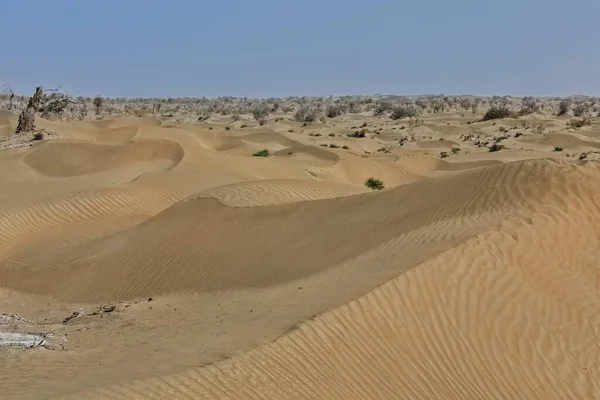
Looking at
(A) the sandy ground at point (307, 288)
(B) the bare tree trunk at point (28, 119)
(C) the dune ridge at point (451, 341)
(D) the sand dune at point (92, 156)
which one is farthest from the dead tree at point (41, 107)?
(C) the dune ridge at point (451, 341)

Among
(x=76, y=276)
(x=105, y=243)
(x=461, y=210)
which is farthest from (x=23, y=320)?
(x=461, y=210)

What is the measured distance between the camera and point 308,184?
17469mm

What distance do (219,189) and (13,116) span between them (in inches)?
982

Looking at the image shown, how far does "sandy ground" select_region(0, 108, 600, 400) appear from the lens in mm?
6824

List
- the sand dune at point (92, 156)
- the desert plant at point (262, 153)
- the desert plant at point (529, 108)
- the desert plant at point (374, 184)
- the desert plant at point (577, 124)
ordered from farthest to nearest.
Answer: the desert plant at point (529, 108), the desert plant at point (577, 124), the desert plant at point (262, 153), the sand dune at point (92, 156), the desert plant at point (374, 184)

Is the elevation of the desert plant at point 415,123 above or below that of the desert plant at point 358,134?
above

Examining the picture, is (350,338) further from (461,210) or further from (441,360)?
(461,210)

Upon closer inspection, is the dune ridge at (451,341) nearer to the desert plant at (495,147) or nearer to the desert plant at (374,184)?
the desert plant at (374,184)

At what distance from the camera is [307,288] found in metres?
9.59

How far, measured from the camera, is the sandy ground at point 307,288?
682 cm

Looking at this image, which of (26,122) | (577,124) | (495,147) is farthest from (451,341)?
(577,124)

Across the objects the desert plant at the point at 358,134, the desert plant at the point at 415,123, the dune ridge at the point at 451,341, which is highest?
the dune ridge at the point at 451,341

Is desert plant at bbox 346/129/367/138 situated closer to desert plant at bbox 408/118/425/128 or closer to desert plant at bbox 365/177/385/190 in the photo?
desert plant at bbox 408/118/425/128

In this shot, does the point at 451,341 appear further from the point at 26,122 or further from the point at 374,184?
the point at 26,122
